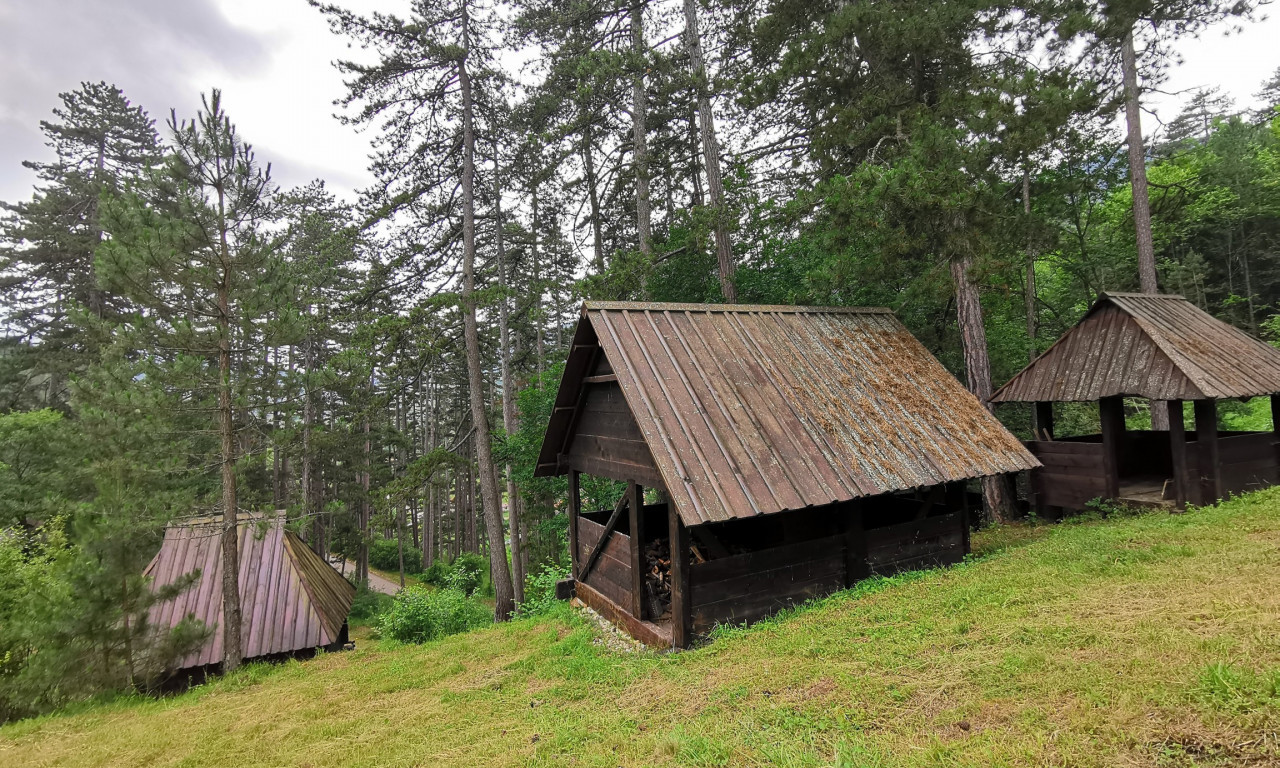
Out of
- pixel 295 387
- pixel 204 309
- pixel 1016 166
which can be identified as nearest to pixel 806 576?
pixel 1016 166

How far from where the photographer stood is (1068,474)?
34.8ft

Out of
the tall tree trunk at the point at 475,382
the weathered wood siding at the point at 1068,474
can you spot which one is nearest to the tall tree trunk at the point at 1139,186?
the weathered wood siding at the point at 1068,474

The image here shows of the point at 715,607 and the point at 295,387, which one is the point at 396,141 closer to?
the point at 295,387

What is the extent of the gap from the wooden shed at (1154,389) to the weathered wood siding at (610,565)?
8.55 metres

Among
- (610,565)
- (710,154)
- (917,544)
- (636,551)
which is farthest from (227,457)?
(710,154)

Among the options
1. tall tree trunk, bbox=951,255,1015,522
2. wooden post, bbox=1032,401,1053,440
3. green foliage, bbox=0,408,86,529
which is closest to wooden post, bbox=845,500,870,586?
tall tree trunk, bbox=951,255,1015,522

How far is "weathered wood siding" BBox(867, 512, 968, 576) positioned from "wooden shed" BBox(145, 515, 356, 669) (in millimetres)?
12723

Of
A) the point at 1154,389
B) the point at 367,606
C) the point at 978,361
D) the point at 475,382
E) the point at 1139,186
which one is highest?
the point at 1139,186

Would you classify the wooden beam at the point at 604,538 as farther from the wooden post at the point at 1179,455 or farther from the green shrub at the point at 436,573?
the green shrub at the point at 436,573

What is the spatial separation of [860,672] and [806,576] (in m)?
2.85

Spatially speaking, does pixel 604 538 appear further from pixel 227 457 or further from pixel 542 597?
pixel 227 457

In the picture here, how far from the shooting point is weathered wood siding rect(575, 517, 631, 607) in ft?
24.9

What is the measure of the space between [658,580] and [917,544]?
3.88 metres

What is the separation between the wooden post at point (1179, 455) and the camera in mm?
8984
